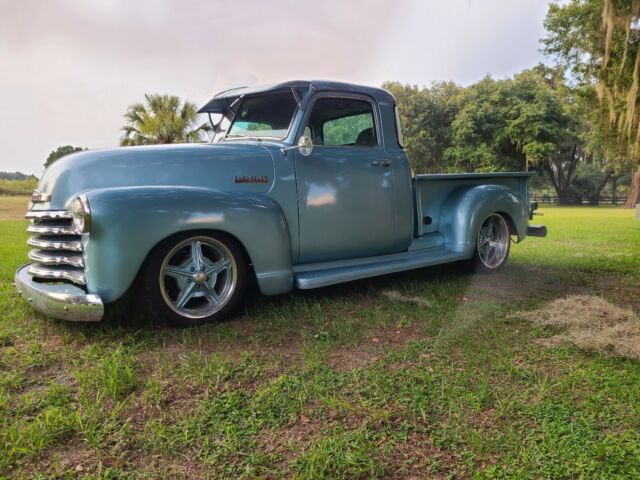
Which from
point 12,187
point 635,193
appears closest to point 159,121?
point 12,187

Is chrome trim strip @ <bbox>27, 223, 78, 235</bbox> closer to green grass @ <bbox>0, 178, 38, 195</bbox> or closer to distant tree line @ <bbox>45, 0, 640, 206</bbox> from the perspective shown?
distant tree line @ <bbox>45, 0, 640, 206</bbox>

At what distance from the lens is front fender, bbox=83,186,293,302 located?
3062 mm

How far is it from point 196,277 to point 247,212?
0.59 metres

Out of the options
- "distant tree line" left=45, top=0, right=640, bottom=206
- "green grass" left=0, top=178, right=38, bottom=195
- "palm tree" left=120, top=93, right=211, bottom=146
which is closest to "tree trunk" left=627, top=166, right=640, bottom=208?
"distant tree line" left=45, top=0, right=640, bottom=206

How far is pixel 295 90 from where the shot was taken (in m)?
4.15

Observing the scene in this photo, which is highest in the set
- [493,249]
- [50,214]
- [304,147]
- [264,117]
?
[264,117]

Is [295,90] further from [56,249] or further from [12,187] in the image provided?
[12,187]

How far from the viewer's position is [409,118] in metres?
34.5

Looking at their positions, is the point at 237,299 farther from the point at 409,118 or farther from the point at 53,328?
the point at 409,118

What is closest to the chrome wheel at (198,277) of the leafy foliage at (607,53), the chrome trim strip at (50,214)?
the chrome trim strip at (50,214)

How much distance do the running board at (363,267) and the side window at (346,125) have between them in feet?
3.66

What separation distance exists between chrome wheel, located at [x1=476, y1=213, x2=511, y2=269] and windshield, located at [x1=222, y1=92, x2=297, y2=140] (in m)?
2.74

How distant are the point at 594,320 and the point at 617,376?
1.06 meters

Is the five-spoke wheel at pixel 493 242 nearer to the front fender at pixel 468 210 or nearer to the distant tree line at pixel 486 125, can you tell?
the front fender at pixel 468 210
